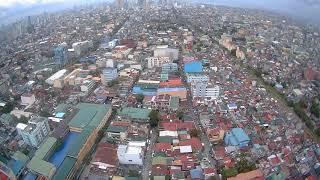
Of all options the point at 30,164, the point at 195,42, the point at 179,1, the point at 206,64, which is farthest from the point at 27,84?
the point at 179,1

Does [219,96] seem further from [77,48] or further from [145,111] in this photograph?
[77,48]

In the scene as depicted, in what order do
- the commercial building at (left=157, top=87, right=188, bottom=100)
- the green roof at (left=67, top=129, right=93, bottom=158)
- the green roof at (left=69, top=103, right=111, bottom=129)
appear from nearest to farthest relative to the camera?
the green roof at (left=67, top=129, right=93, bottom=158), the green roof at (left=69, top=103, right=111, bottom=129), the commercial building at (left=157, top=87, right=188, bottom=100)

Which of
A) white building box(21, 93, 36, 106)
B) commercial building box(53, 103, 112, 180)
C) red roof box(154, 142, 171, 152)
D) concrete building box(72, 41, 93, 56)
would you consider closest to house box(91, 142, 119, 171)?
commercial building box(53, 103, 112, 180)

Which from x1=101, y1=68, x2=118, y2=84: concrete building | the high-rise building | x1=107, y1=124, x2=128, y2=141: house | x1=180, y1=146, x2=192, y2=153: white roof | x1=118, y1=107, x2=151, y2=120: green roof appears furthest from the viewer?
the high-rise building

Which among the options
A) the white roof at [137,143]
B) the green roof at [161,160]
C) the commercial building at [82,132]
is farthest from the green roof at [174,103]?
the green roof at [161,160]

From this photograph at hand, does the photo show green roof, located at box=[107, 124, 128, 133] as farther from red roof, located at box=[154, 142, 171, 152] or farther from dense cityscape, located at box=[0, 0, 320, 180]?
red roof, located at box=[154, 142, 171, 152]

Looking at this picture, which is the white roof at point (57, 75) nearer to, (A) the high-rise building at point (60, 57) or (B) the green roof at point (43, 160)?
(A) the high-rise building at point (60, 57)
